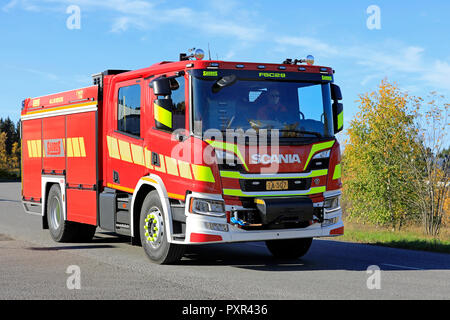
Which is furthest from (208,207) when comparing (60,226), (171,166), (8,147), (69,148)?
(8,147)

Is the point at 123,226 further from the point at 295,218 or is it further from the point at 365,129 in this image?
the point at 365,129

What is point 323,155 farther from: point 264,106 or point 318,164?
point 264,106

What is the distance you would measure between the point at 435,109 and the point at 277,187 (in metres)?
18.5

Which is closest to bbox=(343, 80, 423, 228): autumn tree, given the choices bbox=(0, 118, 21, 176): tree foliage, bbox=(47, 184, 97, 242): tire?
bbox=(47, 184, 97, 242): tire

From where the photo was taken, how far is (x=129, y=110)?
971cm

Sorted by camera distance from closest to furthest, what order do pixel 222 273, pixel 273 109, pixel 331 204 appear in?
pixel 222 273, pixel 273 109, pixel 331 204

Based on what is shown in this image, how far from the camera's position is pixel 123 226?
9.90m

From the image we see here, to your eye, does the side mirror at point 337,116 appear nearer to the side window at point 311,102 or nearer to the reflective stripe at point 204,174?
the side window at point 311,102

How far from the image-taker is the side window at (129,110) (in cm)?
948

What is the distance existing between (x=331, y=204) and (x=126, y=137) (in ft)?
11.2

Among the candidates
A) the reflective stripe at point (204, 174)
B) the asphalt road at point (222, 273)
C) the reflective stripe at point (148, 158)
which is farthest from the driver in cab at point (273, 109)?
the asphalt road at point (222, 273)
